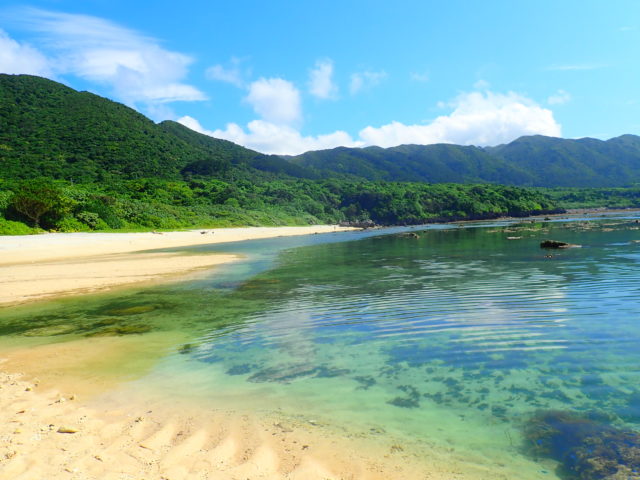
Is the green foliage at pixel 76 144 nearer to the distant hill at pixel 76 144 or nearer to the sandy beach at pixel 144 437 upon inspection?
the distant hill at pixel 76 144

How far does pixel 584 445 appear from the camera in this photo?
6188 millimetres

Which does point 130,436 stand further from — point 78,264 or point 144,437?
point 78,264

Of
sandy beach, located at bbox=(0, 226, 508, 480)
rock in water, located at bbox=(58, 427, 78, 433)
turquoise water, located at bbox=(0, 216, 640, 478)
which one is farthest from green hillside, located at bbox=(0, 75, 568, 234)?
rock in water, located at bbox=(58, 427, 78, 433)

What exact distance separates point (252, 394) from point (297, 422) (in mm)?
1837

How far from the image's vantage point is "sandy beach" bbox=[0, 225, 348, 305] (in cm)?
2427

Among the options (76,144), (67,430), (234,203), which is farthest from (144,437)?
(76,144)

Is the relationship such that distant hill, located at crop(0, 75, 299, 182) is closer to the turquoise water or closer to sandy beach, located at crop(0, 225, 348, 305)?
sandy beach, located at crop(0, 225, 348, 305)

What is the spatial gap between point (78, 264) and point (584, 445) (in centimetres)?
3981

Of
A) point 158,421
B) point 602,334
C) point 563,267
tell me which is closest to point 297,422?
point 158,421

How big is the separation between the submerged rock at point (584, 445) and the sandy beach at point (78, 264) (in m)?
23.8

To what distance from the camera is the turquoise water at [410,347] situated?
7.51 m

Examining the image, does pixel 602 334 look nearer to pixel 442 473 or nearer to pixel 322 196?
pixel 442 473

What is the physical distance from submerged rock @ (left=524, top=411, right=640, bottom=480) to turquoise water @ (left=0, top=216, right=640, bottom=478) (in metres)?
0.28

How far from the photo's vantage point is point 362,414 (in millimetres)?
7648
